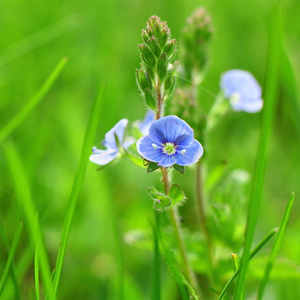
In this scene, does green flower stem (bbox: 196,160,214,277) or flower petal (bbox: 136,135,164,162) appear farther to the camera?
green flower stem (bbox: 196,160,214,277)

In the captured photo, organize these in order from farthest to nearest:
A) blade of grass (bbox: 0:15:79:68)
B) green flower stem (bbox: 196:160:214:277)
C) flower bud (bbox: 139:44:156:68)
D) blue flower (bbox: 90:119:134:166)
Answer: blade of grass (bbox: 0:15:79:68) < green flower stem (bbox: 196:160:214:277) < blue flower (bbox: 90:119:134:166) < flower bud (bbox: 139:44:156:68)

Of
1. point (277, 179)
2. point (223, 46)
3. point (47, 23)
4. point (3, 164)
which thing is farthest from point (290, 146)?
point (47, 23)

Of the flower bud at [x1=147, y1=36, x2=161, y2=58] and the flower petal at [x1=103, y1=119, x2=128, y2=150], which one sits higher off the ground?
the flower bud at [x1=147, y1=36, x2=161, y2=58]

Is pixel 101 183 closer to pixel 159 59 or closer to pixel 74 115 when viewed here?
pixel 74 115

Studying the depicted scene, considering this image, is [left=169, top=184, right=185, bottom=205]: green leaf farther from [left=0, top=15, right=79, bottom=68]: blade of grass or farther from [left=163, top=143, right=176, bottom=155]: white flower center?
[left=0, top=15, right=79, bottom=68]: blade of grass

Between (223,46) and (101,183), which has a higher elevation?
(223,46)

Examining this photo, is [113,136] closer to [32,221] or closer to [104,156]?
[104,156]

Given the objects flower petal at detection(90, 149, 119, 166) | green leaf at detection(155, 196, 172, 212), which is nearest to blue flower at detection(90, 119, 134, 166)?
flower petal at detection(90, 149, 119, 166)
